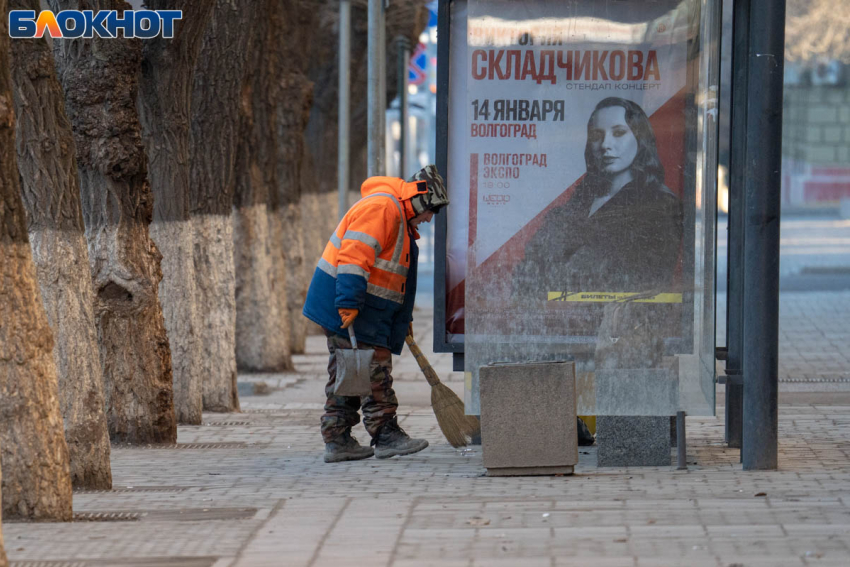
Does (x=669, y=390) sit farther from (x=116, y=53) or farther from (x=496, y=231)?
(x=116, y=53)

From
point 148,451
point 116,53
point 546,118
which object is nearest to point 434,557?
point 546,118

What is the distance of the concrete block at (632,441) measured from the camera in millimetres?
7758

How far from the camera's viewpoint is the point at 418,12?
22562 mm

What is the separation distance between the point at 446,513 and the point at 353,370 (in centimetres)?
199

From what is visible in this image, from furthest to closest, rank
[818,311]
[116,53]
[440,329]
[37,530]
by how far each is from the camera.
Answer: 1. [818,311]
2. [116,53]
3. [440,329]
4. [37,530]

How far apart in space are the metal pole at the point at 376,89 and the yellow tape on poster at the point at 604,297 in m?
4.41

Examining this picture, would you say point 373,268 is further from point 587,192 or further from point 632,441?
point 632,441

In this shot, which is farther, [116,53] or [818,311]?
[818,311]

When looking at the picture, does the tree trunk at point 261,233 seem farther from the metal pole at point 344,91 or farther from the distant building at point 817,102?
the distant building at point 817,102

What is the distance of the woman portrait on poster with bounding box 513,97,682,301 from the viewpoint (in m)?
7.73

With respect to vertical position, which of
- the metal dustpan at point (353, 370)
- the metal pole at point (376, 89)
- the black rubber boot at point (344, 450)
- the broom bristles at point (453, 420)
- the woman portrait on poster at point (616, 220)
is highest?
the metal pole at point (376, 89)

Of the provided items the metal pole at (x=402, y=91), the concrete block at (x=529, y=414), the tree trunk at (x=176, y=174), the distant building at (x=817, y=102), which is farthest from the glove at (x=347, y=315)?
the metal pole at (x=402, y=91)

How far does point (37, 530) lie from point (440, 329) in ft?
9.54

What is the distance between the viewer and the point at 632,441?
7.77 m
